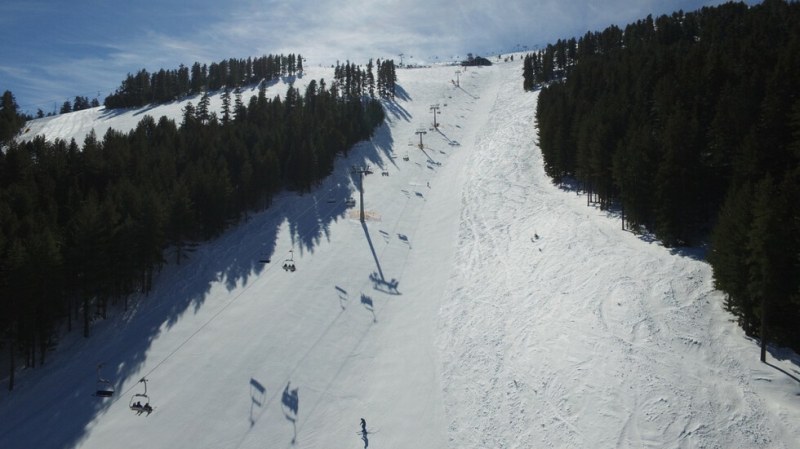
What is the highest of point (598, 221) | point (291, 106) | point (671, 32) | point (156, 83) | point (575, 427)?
point (671, 32)

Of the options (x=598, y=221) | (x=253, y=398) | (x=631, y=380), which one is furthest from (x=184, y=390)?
(x=598, y=221)

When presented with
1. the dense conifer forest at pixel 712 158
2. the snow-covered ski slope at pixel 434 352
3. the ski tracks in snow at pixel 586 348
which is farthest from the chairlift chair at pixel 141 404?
the dense conifer forest at pixel 712 158

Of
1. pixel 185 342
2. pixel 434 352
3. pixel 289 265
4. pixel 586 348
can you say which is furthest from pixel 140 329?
pixel 586 348

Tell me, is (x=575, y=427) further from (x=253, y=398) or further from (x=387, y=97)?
(x=387, y=97)

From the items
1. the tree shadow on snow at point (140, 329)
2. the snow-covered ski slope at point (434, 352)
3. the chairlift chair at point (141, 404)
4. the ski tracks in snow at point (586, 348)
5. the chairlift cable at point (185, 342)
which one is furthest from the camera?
the chairlift cable at point (185, 342)

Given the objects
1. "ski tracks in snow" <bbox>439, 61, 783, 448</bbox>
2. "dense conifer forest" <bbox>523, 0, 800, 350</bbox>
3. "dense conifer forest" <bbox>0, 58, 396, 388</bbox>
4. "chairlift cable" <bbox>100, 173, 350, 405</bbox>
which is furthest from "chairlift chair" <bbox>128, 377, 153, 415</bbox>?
"dense conifer forest" <bbox>523, 0, 800, 350</bbox>

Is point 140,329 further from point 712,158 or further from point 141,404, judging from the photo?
point 712,158

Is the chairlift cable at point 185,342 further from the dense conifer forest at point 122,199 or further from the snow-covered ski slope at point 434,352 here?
the dense conifer forest at point 122,199
